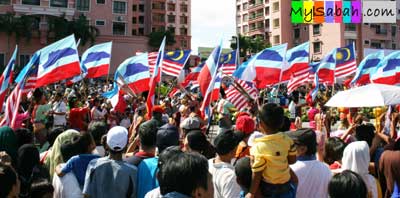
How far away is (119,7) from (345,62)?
43.3 m

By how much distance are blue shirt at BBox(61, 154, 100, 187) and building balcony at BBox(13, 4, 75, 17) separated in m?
47.8

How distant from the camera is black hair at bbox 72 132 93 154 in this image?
181 inches

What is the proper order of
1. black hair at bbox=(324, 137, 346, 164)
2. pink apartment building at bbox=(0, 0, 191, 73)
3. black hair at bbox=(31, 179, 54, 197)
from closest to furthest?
black hair at bbox=(31, 179, 54, 197)
black hair at bbox=(324, 137, 346, 164)
pink apartment building at bbox=(0, 0, 191, 73)

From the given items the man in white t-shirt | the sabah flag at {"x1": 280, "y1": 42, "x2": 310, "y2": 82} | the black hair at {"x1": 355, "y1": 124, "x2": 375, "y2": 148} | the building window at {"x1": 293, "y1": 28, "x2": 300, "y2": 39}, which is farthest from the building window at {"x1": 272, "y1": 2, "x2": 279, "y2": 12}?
the black hair at {"x1": 355, "y1": 124, "x2": 375, "y2": 148}

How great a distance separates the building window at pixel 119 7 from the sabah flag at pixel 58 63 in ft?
151

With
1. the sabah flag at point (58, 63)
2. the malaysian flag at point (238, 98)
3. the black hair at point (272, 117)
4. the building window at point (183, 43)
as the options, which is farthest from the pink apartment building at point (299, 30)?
the black hair at point (272, 117)

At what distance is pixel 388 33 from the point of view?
64625mm

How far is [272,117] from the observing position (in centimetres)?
394

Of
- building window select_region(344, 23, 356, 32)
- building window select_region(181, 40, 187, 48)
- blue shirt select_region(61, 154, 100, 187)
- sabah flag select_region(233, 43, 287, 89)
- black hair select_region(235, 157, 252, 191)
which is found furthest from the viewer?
building window select_region(181, 40, 187, 48)

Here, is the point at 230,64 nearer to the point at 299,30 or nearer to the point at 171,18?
the point at 299,30

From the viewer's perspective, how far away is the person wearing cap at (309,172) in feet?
13.6

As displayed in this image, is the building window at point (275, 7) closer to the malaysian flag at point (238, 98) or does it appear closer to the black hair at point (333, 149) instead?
the malaysian flag at point (238, 98)

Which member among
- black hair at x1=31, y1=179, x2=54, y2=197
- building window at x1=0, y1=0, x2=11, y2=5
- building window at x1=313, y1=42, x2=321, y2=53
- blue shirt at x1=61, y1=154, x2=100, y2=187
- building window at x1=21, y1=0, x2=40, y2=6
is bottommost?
black hair at x1=31, y1=179, x2=54, y2=197

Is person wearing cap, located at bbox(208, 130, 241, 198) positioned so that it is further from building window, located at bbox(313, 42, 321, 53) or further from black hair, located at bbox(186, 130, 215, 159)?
building window, located at bbox(313, 42, 321, 53)
